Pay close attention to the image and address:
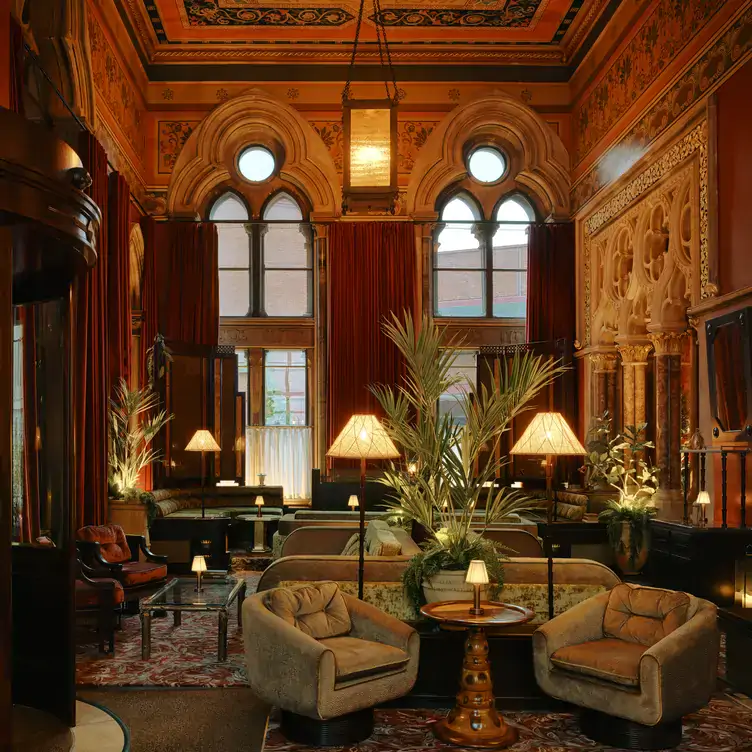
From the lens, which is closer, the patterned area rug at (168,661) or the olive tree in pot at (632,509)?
the patterned area rug at (168,661)

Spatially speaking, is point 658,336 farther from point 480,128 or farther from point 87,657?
point 87,657

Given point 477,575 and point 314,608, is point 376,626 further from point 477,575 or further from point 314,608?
point 477,575

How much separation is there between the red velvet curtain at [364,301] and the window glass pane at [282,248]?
90 cm

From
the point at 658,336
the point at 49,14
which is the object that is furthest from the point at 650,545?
the point at 49,14

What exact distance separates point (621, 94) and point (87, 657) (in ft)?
28.7

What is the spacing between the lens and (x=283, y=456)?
44.4 feet

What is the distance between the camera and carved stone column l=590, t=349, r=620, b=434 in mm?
11781

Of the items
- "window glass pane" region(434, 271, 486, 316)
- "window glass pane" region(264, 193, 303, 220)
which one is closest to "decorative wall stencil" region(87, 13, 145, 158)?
"window glass pane" region(264, 193, 303, 220)

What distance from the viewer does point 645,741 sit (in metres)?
4.63

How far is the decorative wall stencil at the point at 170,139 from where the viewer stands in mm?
13148

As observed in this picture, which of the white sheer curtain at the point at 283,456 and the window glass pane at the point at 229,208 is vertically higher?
the window glass pane at the point at 229,208

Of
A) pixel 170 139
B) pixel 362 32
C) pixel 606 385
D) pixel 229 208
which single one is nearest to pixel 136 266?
pixel 229 208

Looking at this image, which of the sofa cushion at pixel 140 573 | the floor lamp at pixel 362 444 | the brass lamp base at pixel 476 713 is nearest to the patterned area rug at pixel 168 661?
the sofa cushion at pixel 140 573

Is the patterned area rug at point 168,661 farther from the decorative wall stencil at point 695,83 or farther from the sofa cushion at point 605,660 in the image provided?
the decorative wall stencil at point 695,83
